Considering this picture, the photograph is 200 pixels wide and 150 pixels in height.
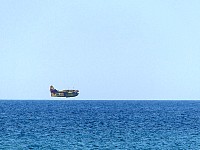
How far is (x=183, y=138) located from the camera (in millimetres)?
62438

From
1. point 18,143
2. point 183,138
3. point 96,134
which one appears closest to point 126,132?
point 96,134

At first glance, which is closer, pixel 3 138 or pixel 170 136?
pixel 3 138

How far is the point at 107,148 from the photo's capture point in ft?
172

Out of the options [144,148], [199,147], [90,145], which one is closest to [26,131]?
[90,145]

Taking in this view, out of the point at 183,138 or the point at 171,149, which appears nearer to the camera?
the point at 171,149

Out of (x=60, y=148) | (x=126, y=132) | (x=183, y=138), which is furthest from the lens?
(x=126, y=132)

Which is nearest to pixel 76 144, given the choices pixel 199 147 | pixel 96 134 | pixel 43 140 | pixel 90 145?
pixel 90 145

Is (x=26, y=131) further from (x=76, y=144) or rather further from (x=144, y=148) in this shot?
(x=144, y=148)

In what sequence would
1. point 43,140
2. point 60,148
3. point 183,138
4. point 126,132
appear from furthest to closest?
point 126,132
point 183,138
point 43,140
point 60,148

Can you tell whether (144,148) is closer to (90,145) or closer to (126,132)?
(90,145)

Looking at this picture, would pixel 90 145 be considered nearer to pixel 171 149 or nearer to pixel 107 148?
pixel 107 148

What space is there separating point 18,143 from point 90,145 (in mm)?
9192

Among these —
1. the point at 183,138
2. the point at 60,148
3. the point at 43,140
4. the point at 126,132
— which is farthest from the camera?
the point at 126,132

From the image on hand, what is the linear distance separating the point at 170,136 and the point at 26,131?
22.8 m
